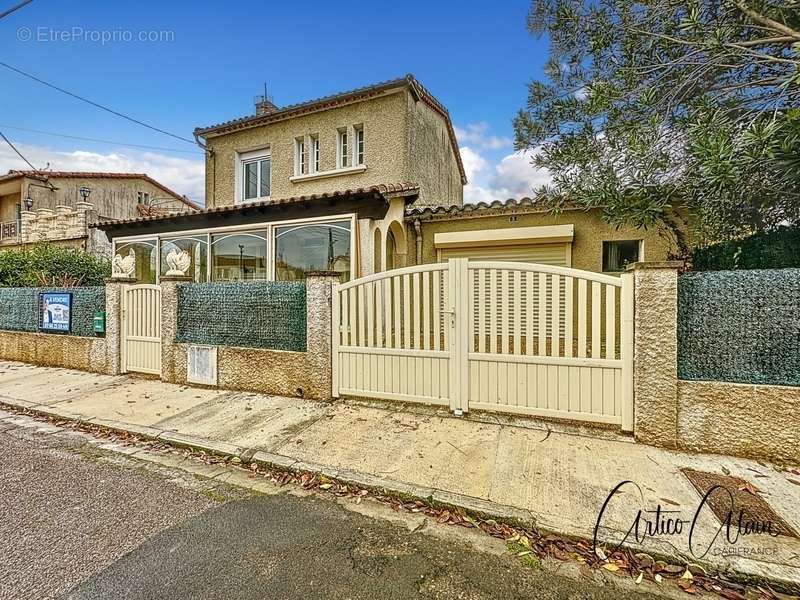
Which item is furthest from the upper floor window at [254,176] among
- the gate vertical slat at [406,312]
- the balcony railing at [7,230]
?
the balcony railing at [7,230]

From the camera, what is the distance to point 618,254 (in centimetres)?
874

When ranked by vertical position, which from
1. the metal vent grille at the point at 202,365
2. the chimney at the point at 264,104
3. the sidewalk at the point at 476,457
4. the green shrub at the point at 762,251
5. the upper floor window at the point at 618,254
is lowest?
the sidewalk at the point at 476,457

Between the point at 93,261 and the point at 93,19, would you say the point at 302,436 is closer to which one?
the point at 93,19

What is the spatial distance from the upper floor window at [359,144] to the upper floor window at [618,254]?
7503 millimetres

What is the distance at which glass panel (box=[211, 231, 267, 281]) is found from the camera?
9508 mm

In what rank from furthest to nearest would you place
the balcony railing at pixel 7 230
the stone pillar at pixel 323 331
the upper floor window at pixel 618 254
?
the balcony railing at pixel 7 230, the upper floor window at pixel 618 254, the stone pillar at pixel 323 331

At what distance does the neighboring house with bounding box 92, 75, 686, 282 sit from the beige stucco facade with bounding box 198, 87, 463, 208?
36mm

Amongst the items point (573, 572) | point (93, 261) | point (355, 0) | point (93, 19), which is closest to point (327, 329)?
point (573, 572)

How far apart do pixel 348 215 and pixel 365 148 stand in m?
4.00

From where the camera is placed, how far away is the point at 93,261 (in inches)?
534

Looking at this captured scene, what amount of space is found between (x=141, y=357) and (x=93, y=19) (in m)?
8.50

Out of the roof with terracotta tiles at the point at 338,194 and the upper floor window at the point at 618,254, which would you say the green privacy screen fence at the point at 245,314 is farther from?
the upper floor window at the point at 618,254

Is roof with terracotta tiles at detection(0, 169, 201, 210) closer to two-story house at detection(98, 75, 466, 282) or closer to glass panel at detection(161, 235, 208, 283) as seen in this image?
two-story house at detection(98, 75, 466, 282)

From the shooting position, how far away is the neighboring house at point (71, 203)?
15.2m
